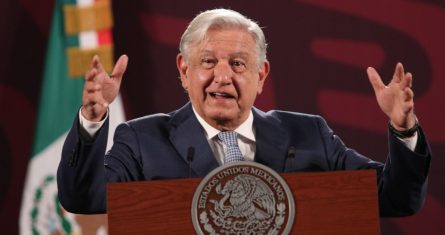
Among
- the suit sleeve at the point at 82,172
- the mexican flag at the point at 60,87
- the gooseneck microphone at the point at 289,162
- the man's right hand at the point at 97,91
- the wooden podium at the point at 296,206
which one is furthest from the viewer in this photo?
the mexican flag at the point at 60,87

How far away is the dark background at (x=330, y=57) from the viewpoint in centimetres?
412

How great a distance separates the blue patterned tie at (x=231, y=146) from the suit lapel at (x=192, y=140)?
0.06m

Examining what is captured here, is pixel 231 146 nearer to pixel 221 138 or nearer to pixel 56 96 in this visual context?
pixel 221 138

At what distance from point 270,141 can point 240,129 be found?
0.38 feet

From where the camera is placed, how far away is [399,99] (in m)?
2.01

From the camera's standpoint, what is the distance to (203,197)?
1.75m

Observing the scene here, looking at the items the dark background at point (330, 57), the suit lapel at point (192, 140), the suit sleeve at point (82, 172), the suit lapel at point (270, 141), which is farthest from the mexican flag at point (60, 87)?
the suit sleeve at point (82, 172)

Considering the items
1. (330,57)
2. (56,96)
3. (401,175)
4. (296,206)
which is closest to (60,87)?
(56,96)

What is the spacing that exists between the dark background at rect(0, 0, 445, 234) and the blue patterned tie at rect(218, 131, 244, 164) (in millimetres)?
1846

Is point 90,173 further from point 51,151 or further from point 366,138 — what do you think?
point 366,138

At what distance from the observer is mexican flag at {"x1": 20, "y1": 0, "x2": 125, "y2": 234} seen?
3.88m

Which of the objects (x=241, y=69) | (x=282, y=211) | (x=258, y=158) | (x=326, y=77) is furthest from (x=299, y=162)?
(x=326, y=77)

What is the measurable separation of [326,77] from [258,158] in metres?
1.98

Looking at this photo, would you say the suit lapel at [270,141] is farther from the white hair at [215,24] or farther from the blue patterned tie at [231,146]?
the white hair at [215,24]
